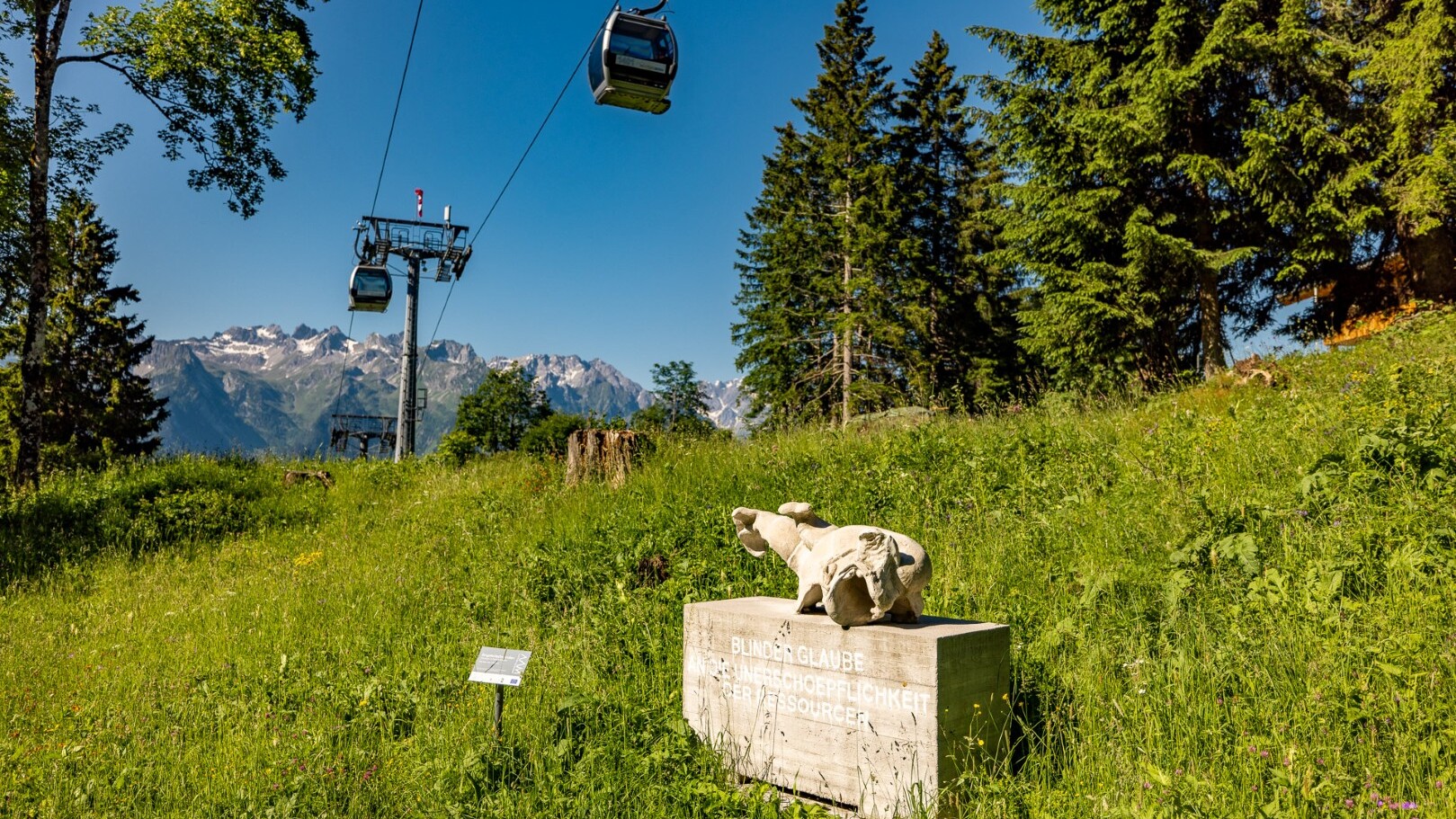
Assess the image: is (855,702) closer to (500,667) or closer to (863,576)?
(863,576)

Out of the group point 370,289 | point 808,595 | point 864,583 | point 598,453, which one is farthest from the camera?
point 370,289

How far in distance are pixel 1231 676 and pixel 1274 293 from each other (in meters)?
13.4

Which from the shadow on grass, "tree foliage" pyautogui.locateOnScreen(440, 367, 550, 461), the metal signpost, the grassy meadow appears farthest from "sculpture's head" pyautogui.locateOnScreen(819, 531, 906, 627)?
"tree foliage" pyautogui.locateOnScreen(440, 367, 550, 461)

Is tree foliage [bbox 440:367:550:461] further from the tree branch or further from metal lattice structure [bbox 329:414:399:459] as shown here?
the tree branch

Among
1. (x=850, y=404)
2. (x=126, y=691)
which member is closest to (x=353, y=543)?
(x=126, y=691)

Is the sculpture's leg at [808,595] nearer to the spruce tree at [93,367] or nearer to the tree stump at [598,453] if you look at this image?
the tree stump at [598,453]

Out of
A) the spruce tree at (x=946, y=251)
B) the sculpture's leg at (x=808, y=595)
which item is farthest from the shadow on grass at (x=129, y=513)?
the spruce tree at (x=946, y=251)

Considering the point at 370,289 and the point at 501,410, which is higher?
the point at 501,410

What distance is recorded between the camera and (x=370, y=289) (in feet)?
61.3

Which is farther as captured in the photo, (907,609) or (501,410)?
(501,410)

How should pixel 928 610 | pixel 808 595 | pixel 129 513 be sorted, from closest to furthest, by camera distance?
pixel 808 595 < pixel 928 610 < pixel 129 513

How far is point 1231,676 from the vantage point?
3.57 metres

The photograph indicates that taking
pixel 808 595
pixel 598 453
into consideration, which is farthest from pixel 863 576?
pixel 598 453

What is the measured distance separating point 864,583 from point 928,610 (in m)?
1.65
